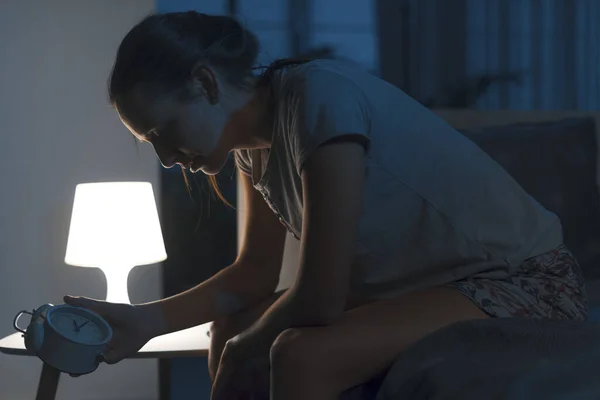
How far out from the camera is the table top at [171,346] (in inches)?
55.0

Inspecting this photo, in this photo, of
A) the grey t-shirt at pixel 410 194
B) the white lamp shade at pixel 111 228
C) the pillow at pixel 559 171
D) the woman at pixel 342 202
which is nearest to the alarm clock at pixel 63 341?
the woman at pixel 342 202

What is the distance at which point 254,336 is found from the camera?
2.88 feet

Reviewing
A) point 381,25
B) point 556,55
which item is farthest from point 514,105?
point 381,25

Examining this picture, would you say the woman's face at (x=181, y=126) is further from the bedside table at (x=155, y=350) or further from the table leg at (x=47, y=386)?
the table leg at (x=47, y=386)

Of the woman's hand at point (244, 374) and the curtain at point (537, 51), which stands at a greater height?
the curtain at point (537, 51)

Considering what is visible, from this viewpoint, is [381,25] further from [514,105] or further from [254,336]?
[254,336]

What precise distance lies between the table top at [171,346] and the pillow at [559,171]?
82 cm

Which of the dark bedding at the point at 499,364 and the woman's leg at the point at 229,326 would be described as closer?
the dark bedding at the point at 499,364

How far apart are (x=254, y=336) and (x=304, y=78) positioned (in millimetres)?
310

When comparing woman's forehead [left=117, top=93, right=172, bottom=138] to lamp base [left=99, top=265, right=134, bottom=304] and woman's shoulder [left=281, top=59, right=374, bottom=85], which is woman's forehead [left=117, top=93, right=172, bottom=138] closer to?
woman's shoulder [left=281, top=59, right=374, bottom=85]

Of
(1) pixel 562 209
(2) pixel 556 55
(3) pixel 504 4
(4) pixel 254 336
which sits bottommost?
(1) pixel 562 209

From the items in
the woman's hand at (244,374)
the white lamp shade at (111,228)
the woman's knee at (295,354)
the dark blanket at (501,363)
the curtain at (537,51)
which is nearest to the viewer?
the dark blanket at (501,363)

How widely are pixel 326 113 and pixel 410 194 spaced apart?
0.56 feet

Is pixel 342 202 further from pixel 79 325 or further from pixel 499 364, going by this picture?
pixel 79 325
